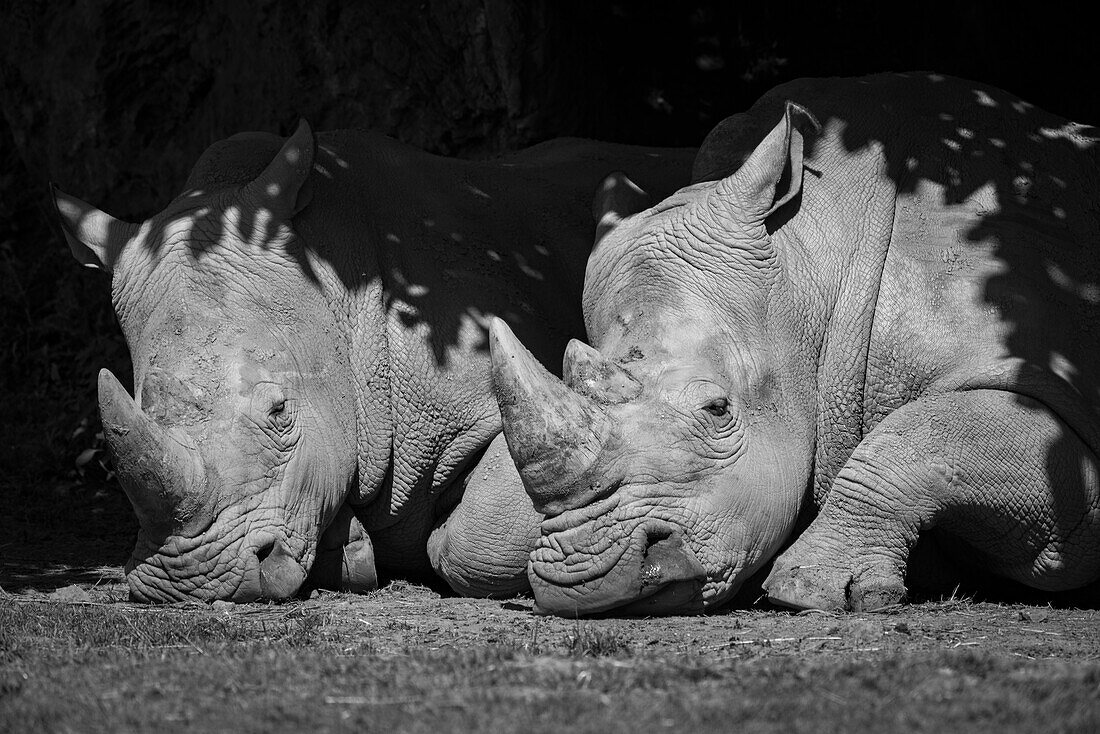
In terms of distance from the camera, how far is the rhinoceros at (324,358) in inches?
272

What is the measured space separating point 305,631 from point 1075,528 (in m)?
3.48

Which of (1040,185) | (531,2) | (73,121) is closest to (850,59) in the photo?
(531,2)

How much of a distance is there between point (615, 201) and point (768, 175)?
0.97 m

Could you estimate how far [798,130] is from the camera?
24.3 ft

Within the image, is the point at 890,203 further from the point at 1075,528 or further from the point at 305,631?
the point at 305,631

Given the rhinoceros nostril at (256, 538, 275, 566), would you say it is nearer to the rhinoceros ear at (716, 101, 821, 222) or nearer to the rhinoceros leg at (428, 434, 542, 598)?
the rhinoceros leg at (428, 434, 542, 598)

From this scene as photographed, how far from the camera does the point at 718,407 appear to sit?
6.61m

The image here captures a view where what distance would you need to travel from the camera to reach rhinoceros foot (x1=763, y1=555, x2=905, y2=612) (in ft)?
21.5

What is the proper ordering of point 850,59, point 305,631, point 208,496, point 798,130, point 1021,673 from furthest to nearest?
point 850,59 → point 798,130 → point 208,496 → point 305,631 → point 1021,673

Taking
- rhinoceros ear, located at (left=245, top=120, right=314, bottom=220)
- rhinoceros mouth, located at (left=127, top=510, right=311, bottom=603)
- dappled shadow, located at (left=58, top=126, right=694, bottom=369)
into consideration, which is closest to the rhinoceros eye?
dappled shadow, located at (left=58, top=126, right=694, bottom=369)

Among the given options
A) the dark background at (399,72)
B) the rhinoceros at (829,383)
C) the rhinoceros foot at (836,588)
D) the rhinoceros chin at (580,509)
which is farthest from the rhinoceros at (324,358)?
the dark background at (399,72)

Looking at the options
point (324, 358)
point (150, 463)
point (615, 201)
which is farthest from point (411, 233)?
point (150, 463)

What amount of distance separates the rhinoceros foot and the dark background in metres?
4.71

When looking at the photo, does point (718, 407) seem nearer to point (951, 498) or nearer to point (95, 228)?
Answer: point (951, 498)
